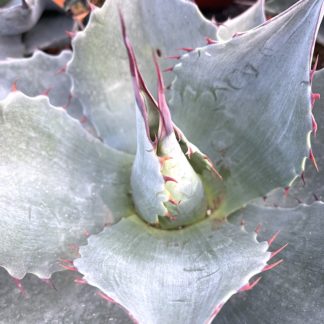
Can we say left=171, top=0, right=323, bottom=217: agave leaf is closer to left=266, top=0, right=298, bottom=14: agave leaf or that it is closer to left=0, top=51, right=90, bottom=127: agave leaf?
left=0, top=51, right=90, bottom=127: agave leaf

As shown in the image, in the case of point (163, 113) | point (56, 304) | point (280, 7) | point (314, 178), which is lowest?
point (56, 304)

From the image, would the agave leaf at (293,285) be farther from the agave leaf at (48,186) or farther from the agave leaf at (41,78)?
the agave leaf at (41,78)

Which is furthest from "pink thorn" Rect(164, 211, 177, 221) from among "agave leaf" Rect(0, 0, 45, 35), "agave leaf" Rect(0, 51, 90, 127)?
"agave leaf" Rect(0, 0, 45, 35)

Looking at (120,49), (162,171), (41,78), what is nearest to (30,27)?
(41,78)

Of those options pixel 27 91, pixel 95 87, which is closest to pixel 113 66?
pixel 95 87

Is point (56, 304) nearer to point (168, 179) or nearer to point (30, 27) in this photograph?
point (168, 179)

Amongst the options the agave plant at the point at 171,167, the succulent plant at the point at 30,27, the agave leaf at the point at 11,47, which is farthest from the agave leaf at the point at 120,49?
the agave leaf at the point at 11,47
